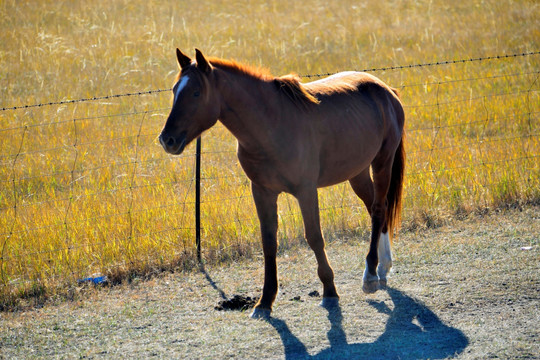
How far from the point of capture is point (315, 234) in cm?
514

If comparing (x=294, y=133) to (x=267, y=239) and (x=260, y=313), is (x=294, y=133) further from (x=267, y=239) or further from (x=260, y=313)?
(x=260, y=313)

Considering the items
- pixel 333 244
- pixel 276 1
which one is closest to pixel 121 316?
pixel 333 244

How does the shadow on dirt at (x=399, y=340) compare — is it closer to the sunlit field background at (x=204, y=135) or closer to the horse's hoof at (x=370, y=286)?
the horse's hoof at (x=370, y=286)

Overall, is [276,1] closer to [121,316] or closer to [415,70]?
[415,70]

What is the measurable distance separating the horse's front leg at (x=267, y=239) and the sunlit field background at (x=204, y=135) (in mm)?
1458

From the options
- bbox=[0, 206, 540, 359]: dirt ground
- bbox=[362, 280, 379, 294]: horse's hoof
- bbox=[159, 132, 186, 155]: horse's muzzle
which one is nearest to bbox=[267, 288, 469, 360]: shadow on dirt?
bbox=[0, 206, 540, 359]: dirt ground

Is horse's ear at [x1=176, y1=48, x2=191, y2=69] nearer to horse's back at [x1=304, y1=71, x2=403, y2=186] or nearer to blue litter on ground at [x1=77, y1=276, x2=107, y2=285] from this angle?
horse's back at [x1=304, y1=71, x2=403, y2=186]

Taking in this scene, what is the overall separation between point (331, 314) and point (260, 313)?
0.58 meters

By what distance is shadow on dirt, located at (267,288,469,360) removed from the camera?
14.5 feet

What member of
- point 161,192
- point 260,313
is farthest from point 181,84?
point 161,192

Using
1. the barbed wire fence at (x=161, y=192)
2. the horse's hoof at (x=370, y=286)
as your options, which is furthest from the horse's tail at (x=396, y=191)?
the barbed wire fence at (x=161, y=192)

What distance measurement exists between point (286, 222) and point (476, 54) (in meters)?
8.81

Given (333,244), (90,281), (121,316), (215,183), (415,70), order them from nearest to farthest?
(121,316) < (90,281) < (333,244) < (215,183) < (415,70)

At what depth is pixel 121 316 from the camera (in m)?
5.45
